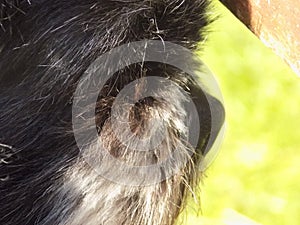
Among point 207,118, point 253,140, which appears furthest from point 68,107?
point 253,140

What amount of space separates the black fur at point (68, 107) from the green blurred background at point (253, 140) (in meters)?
0.90

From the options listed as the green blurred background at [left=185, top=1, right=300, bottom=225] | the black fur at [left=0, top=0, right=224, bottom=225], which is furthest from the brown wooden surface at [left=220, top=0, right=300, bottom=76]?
the green blurred background at [left=185, top=1, right=300, bottom=225]

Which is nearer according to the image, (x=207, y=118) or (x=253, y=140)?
(x=207, y=118)

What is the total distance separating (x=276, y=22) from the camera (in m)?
1.16

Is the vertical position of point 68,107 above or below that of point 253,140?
below

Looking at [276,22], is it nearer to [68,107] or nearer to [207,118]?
[207,118]

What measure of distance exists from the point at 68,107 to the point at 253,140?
1.49 metres

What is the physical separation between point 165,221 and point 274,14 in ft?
1.09

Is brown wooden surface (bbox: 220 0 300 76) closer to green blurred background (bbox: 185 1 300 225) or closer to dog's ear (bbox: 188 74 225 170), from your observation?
dog's ear (bbox: 188 74 225 170)

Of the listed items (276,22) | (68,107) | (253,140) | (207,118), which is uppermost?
(253,140)

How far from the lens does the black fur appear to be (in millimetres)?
1153

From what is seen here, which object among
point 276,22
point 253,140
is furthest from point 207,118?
point 253,140

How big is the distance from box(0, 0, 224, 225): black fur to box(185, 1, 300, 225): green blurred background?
90 centimetres

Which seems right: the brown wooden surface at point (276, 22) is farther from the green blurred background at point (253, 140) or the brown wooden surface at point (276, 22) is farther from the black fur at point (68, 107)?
the green blurred background at point (253, 140)
